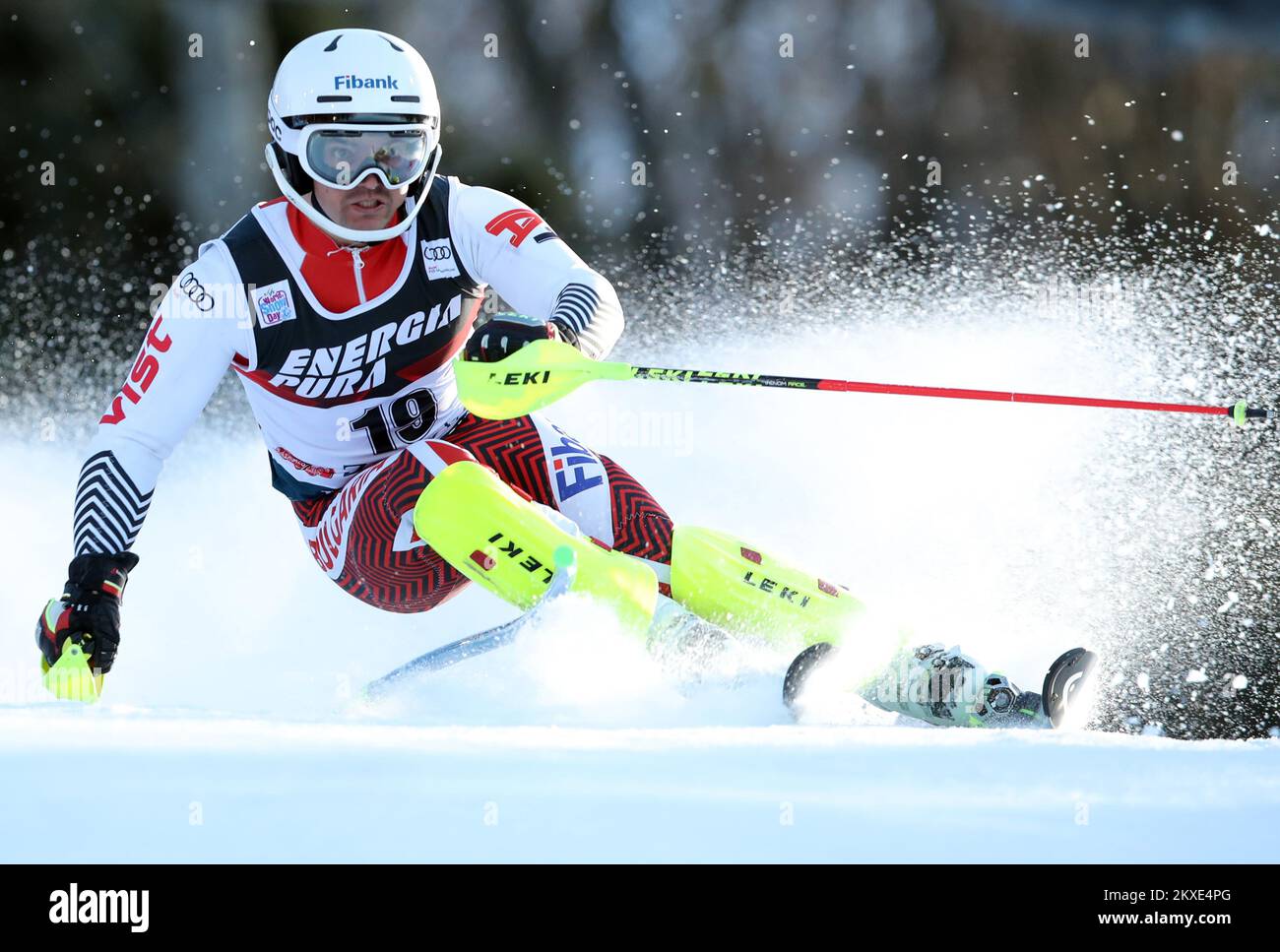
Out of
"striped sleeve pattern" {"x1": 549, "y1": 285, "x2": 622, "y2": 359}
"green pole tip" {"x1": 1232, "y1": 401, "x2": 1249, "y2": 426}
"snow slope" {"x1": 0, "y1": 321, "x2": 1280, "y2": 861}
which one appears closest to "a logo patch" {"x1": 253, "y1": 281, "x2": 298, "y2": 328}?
"striped sleeve pattern" {"x1": 549, "y1": 285, "x2": 622, "y2": 359}

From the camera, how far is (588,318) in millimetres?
3166

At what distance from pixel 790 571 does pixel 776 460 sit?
228 cm

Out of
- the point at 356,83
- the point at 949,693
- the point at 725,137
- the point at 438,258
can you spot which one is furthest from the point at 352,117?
the point at 725,137

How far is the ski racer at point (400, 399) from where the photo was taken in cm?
301

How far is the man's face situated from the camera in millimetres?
3170

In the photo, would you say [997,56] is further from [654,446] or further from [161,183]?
[654,446]

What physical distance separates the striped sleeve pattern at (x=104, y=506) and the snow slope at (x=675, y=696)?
37 centimetres

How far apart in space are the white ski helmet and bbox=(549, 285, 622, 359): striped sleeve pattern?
0.34 m

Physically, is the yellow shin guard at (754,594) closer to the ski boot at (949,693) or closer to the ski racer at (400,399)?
the ski racer at (400,399)

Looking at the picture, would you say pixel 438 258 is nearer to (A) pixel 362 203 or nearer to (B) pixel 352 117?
(A) pixel 362 203

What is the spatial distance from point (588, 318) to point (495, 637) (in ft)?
2.07

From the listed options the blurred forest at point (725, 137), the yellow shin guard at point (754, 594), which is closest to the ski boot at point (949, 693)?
the yellow shin guard at point (754, 594)

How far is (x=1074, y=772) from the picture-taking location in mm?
2428

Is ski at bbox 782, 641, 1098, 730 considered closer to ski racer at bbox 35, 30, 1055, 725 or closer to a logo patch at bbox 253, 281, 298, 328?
ski racer at bbox 35, 30, 1055, 725
